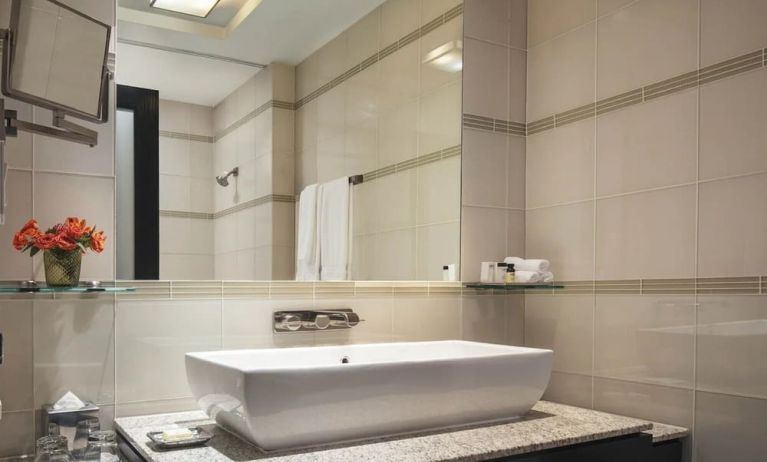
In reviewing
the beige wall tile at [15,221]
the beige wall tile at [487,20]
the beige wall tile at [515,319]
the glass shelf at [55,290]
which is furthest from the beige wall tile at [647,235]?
the beige wall tile at [15,221]

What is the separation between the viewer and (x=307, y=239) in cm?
213

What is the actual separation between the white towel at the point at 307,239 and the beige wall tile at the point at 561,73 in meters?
0.94

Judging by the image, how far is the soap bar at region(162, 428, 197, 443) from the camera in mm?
1557

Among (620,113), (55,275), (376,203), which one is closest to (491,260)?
(376,203)

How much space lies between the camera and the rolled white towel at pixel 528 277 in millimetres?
2289

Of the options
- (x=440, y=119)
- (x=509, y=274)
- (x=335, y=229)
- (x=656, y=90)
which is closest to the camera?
(x=656, y=90)

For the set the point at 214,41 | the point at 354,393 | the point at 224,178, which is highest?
the point at 214,41

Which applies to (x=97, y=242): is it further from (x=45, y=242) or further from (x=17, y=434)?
(x=17, y=434)

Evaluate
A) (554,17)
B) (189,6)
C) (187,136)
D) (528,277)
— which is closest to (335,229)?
(187,136)

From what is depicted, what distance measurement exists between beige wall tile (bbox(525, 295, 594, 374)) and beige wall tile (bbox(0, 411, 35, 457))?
64.6 inches

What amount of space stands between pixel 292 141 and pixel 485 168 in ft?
2.45

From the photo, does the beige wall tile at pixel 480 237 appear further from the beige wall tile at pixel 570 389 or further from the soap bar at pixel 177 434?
the soap bar at pixel 177 434

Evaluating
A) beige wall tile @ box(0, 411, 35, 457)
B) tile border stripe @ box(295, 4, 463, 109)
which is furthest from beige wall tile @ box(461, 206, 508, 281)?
beige wall tile @ box(0, 411, 35, 457)

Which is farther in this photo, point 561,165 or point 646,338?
point 561,165
